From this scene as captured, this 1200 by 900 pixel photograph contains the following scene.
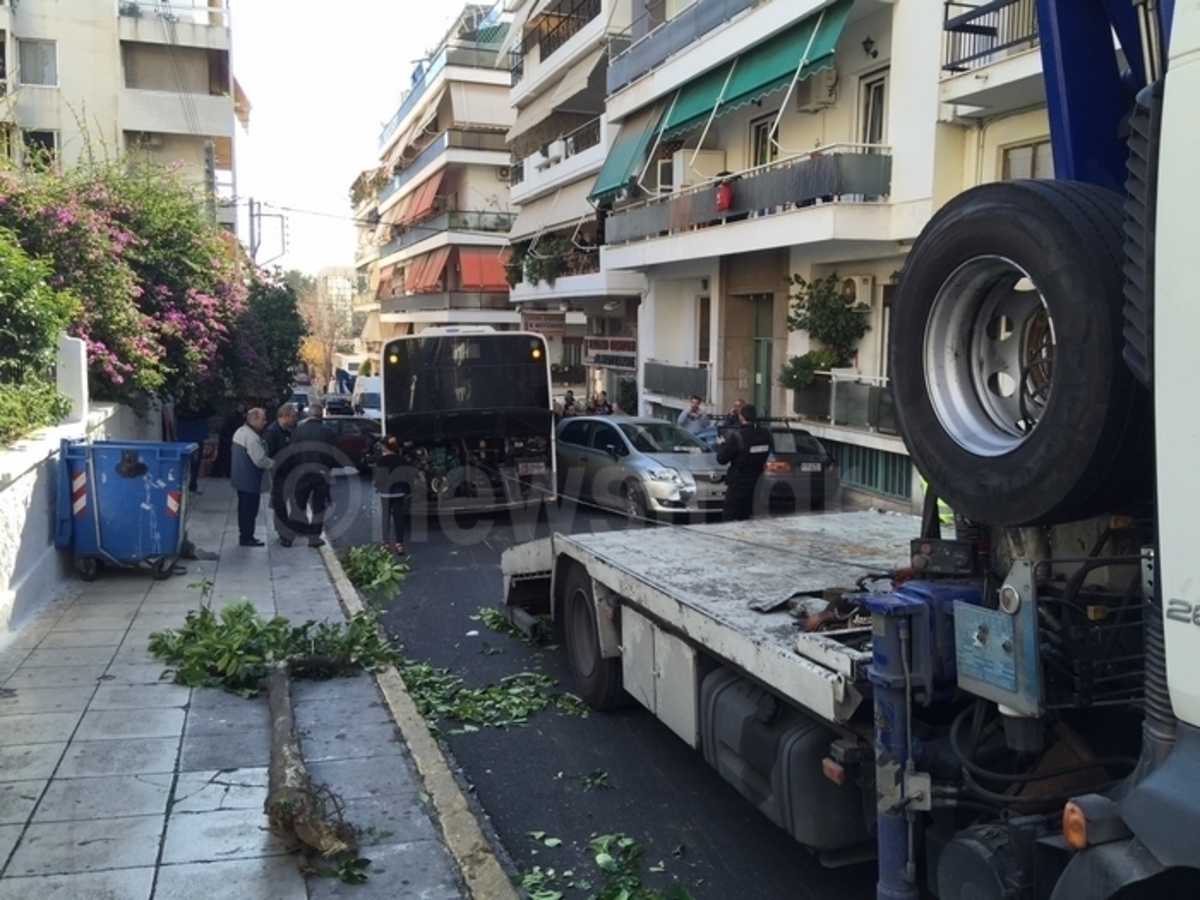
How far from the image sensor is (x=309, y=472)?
1301cm

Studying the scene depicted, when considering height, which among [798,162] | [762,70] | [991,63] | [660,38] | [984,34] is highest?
[660,38]

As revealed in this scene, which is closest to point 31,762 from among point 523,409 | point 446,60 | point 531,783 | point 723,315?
point 531,783

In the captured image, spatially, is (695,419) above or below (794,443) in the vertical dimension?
below

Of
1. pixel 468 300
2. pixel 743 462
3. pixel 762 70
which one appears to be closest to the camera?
pixel 743 462

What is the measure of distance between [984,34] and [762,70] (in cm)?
536

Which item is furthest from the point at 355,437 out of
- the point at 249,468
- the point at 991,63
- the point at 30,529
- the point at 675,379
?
the point at 991,63

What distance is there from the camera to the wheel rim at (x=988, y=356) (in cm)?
352

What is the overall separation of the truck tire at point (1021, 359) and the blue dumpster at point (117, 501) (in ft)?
26.9

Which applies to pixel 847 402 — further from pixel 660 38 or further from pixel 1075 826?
pixel 1075 826

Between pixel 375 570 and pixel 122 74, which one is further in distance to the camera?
pixel 122 74

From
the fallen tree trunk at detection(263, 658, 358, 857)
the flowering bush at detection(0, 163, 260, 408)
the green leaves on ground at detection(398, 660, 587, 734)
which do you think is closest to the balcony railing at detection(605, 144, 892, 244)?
the flowering bush at detection(0, 163, 260, 408)

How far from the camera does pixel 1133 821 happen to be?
2643 mm

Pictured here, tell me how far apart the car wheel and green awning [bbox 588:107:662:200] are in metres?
11.4

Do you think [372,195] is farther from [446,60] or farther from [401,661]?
[401,661]
